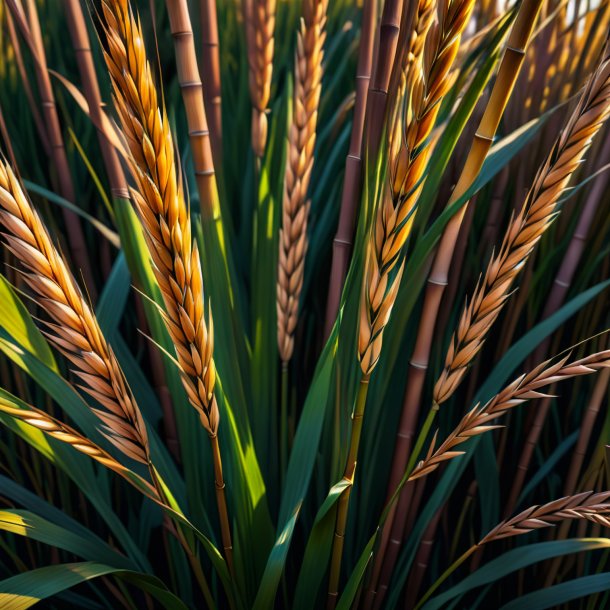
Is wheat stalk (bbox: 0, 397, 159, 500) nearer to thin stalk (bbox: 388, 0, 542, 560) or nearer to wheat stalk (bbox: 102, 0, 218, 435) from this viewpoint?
wheat stalk (bbox: 102, 0, 218, 435)

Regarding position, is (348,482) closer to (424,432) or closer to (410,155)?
(424,432)

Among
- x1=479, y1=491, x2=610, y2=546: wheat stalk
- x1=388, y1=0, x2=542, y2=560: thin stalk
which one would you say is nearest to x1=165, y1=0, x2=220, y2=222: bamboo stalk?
x1=388, y1=0, x2=542, y2=560: thin stalk

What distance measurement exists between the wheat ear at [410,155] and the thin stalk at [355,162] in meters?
0.21

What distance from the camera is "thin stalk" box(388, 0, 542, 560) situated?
43 centimetres

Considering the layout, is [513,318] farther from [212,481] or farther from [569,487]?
[212,481]

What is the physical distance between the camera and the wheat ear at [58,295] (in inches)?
13.9

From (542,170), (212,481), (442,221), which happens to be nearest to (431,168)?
(442,221)

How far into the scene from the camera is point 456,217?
54 centimetres

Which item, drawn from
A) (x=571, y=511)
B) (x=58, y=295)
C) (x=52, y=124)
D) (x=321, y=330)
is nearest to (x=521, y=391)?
Result: (x=571, y=511)

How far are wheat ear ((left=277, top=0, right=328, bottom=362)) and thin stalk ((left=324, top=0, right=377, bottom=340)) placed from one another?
5 centimetres

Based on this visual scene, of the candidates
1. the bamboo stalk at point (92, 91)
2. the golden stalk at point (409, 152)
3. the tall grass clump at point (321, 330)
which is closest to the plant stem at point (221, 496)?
the tall grass clump at point (321, 330)

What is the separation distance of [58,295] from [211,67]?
0.42 metres

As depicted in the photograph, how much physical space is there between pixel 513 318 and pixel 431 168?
0.98 ft

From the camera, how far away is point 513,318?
788mm
